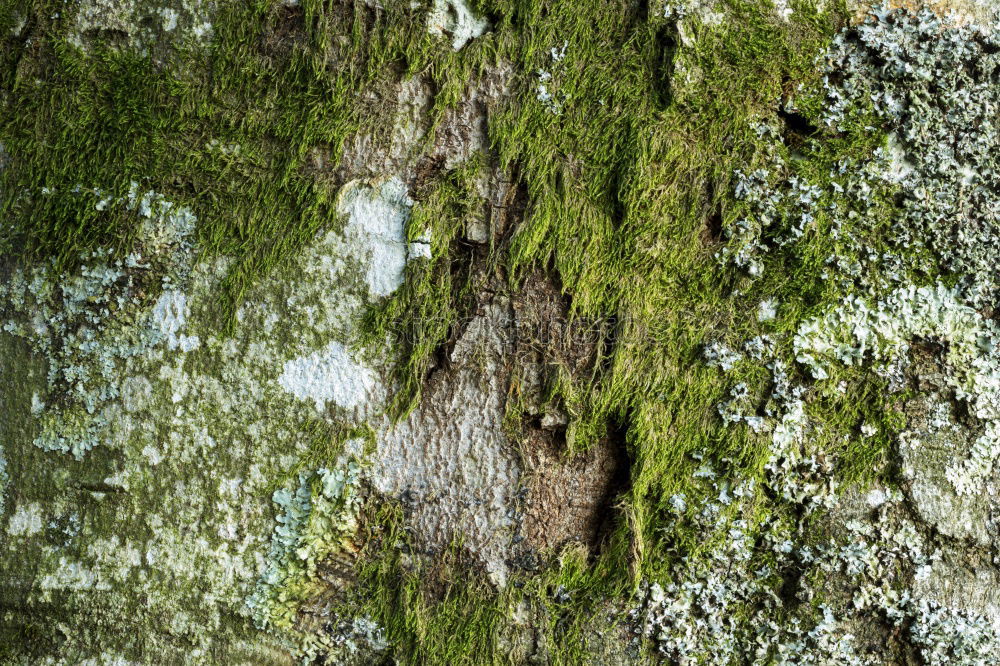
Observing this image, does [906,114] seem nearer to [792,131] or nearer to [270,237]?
[792,131]

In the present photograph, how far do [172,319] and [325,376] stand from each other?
41 centimetres

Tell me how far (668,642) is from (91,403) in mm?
1532

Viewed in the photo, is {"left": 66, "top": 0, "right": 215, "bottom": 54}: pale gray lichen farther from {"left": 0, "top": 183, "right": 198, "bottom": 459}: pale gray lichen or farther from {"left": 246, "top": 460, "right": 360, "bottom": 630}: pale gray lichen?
{"left": 246, "top": 460, "right": 360, "bottom": 630}: pale gray lichen

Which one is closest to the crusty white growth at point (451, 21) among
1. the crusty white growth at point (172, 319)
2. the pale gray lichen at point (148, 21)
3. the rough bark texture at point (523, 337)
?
the rough bark texture at point (523, 337)

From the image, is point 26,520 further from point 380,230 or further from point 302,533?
point 380,230

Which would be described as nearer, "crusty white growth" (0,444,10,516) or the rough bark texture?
the rough bark texture

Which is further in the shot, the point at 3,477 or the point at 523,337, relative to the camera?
the point at 3,477

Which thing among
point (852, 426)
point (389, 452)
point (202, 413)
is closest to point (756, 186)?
point (852, 426)

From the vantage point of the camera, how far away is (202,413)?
157 centimetres

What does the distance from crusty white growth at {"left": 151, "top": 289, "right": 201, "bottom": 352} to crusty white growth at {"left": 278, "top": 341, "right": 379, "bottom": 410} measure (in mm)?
274

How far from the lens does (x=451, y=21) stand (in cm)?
159

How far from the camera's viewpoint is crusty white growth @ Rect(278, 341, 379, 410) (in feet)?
5.13

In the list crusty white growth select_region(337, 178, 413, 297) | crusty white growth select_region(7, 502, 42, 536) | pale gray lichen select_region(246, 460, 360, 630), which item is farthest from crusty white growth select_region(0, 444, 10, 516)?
crusty white growth select_region(337, 178, 413, 297)

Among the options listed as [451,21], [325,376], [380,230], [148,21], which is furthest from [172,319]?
[451,21]
